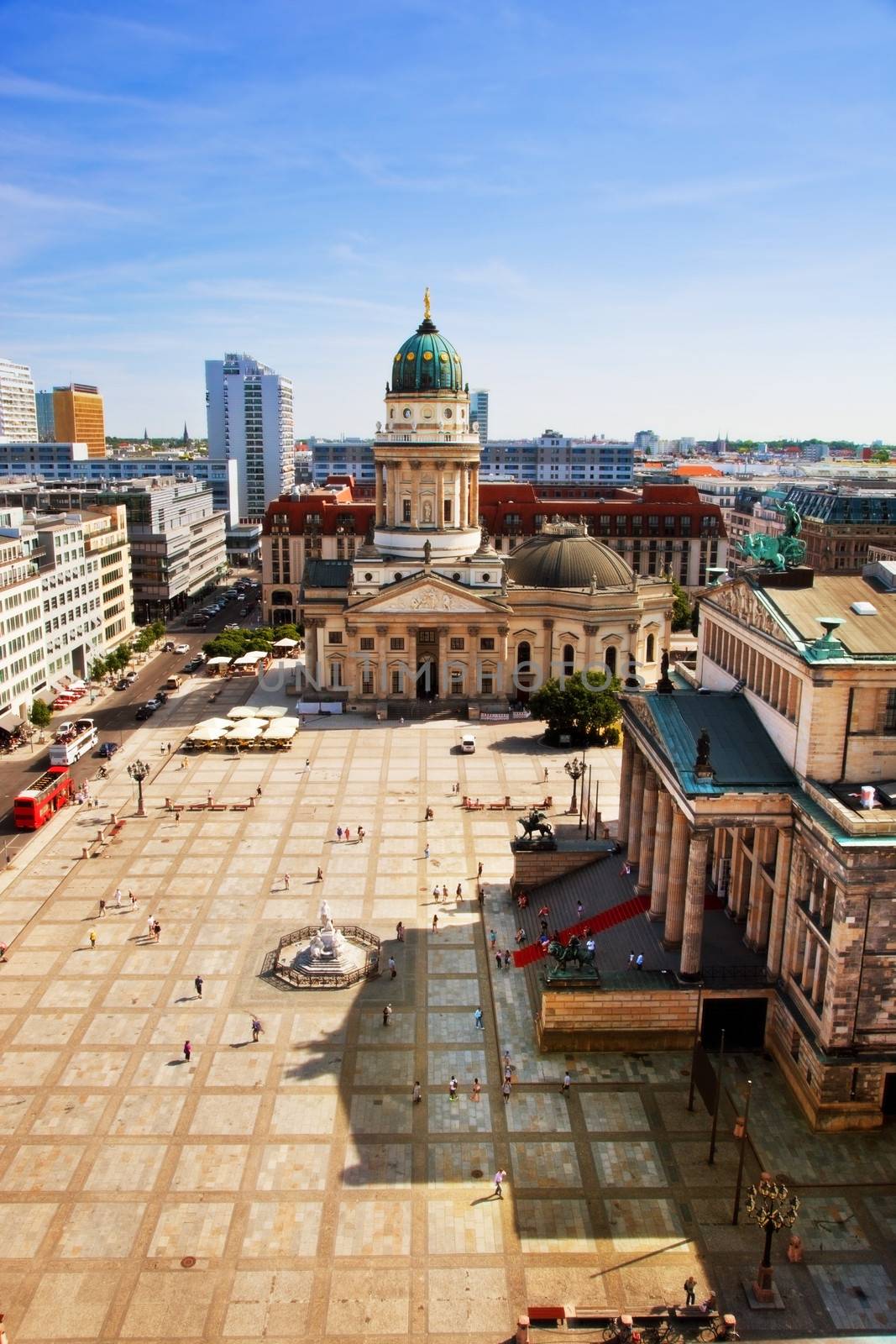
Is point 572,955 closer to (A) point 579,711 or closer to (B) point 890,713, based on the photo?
(B) point 890,713

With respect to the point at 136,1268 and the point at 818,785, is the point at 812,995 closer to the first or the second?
the point at 818,785

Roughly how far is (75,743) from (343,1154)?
Answer: 62.6 metres

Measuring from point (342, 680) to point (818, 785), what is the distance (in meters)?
78.6

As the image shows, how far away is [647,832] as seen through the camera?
60969 millimetres

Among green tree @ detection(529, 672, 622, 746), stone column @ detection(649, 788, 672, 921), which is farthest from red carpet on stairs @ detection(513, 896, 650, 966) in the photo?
green tree @ detection(529, 672, 622, 746)

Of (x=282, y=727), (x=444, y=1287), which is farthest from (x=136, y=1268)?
(x=282, y=727)

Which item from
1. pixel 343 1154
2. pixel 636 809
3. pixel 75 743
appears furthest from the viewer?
pixel 75 743

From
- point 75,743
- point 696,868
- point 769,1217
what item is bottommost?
point 75,743

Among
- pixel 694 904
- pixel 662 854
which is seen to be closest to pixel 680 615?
pixel 662 854

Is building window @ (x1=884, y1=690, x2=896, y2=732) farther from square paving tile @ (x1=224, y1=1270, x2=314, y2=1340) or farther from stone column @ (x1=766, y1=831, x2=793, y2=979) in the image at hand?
square paving tile @ (x1=224, y1=1270, x2=314, y2=1340)

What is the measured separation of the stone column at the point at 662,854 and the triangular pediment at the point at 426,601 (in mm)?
62167

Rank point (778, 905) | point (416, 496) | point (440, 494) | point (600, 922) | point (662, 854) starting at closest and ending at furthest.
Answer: point (778, 905), point (662, 854), point (600, 922), point (440, 494), point (416, 496)

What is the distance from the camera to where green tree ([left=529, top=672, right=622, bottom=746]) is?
101312 millimetres

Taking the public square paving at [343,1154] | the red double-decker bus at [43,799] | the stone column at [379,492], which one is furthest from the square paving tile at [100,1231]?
the stone column at [379,492]
